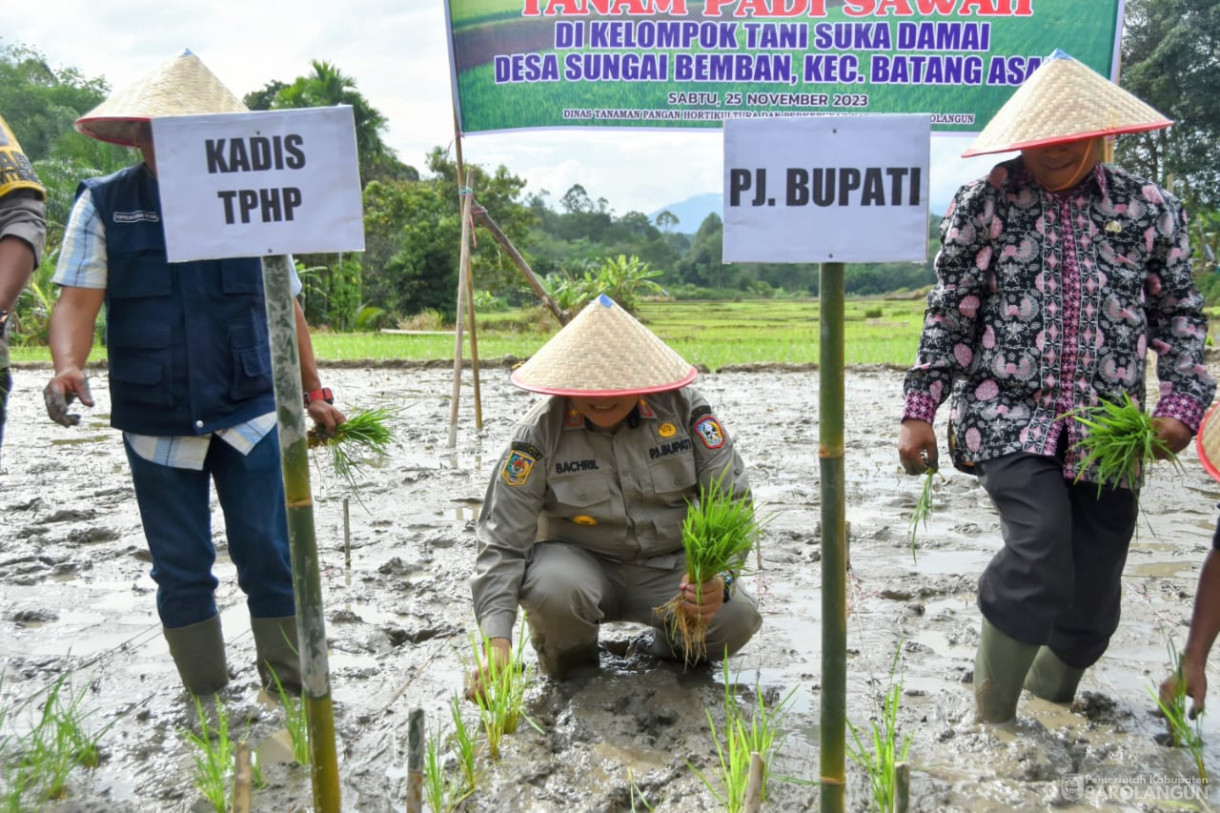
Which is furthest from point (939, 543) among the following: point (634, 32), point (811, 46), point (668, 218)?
point (668, 218)

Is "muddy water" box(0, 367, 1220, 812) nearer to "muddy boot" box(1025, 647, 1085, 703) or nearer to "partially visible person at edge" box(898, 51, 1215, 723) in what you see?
"muddy boot" box(1025, 647, 1085, 703)

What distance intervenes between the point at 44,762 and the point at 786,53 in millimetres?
5157

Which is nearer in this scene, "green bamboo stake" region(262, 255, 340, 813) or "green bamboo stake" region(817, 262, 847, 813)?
"green bamboo stake" region(817, 262, 847, 813)

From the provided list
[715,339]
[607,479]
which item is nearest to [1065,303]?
[607,479]

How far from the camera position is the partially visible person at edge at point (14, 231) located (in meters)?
2.74

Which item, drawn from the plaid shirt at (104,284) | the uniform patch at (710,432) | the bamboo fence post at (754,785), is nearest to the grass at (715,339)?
the uniform patch at (710,432)

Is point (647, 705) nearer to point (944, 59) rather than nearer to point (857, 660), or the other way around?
point (857, 660)

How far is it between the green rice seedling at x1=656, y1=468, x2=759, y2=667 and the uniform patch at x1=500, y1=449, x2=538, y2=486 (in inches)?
21.0

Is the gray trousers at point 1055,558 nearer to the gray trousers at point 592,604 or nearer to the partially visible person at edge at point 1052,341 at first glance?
the partially visible person at edge at point 1052,341

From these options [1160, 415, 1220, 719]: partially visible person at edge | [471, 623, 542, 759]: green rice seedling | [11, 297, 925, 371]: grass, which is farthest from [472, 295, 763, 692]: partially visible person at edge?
[11, 297, 925, 371]: grass

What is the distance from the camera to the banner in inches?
Answer: 231

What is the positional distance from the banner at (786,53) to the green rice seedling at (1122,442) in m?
3.78

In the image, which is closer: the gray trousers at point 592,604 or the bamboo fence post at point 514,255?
the gray trousers at point 592,604

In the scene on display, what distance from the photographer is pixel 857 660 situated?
10.9 ft
